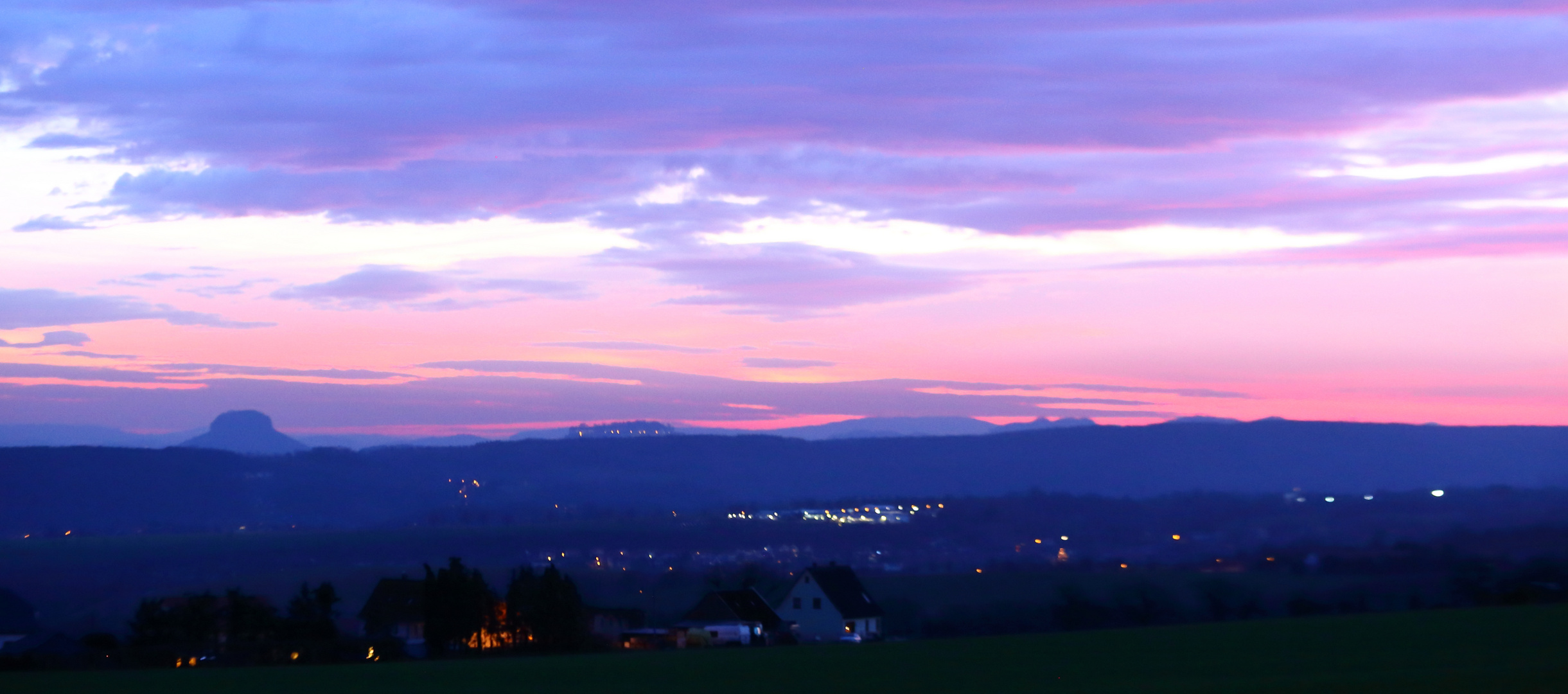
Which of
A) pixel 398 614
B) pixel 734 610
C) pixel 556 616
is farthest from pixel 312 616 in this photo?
pixel 734 610

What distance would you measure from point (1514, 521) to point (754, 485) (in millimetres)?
80098

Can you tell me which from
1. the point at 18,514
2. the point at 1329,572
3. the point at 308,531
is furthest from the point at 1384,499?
the point at 18,514

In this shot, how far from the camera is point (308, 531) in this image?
336 feet

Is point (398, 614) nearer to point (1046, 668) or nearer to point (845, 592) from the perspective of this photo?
point (845, 592)

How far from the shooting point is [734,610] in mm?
44781

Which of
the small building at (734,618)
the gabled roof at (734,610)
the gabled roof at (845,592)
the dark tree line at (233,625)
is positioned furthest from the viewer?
the gabled roof at (845,592)

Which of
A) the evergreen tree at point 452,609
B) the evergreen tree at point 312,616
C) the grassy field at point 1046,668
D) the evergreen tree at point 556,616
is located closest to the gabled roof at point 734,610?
the evergreen tree at point 556,616

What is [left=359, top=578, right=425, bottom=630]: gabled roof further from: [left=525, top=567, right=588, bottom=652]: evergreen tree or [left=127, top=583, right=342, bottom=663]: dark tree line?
[left=525, top=567, right=588, bottom=652]: evergreen tree

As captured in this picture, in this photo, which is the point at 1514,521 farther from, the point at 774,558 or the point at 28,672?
the point at 28,672

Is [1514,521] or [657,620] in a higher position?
[1514,521]

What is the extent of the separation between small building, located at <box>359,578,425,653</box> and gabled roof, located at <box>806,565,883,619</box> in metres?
12.4

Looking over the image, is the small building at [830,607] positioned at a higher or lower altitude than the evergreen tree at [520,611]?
lower

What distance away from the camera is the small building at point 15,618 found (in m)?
45.8

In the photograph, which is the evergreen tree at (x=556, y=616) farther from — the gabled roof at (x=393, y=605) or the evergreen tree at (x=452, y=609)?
the gabled roof at (x=393, y=605)
